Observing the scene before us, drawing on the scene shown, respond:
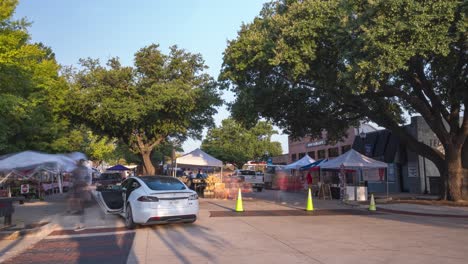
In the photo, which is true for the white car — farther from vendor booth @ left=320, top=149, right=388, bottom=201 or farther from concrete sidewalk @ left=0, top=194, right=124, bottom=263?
vendor booth @ left=320, top=149, right=388, bottom=201

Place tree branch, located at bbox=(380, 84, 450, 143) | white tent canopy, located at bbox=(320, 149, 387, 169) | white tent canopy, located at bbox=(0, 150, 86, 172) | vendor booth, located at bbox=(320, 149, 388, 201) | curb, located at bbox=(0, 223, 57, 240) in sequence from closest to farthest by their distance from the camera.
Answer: curb, located at bbox=(0, 223, 57, 240) < white tent canopy, located at bbox=(0, 150, 86, 172) < tree branch, located at bbox=(380, 84, 450, 143) < vendor booth, located at bbox=(320, 149, 388, 201) < white tent canopy, located at bbox=(320, 149, 387, 169)

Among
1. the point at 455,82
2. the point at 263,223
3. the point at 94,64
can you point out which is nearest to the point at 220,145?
the point at 94,64

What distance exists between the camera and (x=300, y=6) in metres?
16.4

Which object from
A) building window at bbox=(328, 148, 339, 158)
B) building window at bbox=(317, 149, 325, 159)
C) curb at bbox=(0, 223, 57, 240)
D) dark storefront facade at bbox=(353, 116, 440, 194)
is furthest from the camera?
building window at bbox=(317, 149, 325, 159)

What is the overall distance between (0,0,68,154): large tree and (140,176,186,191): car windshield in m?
9.04

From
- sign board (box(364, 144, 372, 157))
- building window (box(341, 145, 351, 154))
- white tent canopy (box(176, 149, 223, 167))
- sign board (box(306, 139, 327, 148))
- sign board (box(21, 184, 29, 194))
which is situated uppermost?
sign board (box(306, 139, 327, 148))

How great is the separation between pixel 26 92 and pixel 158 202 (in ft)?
60.0

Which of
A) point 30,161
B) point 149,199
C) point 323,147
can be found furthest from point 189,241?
point 323,147

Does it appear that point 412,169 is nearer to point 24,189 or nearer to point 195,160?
point 195,160

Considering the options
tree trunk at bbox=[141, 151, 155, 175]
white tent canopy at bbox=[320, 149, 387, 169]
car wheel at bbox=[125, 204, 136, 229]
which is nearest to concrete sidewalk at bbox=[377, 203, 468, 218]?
white tent canopy at bbox=[320, 149, 387, 169]

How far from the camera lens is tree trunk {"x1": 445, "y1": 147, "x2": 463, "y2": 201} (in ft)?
67.4

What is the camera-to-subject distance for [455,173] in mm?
20609

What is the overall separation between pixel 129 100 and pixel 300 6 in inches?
542

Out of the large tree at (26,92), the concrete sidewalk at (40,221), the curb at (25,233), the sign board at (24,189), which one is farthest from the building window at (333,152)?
the curb at (25,233)
